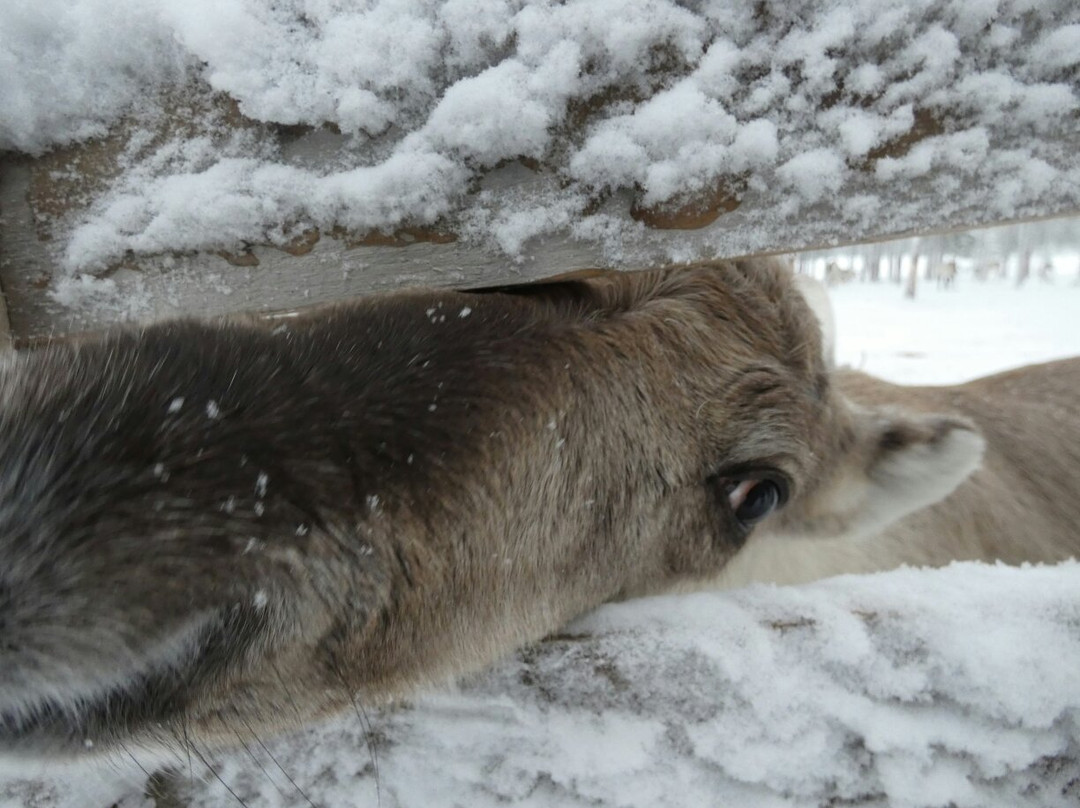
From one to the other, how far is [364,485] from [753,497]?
3.91ft

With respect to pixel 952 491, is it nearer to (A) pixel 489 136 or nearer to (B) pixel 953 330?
(A) pixel 489 136

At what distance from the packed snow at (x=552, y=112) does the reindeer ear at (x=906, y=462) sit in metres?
1.17

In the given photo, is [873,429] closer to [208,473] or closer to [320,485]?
[320,485]

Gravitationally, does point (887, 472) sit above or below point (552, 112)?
below

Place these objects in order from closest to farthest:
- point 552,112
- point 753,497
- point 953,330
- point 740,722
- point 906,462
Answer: point 552,112
point 740,722
point 753,497
point 906,462
point 953,330

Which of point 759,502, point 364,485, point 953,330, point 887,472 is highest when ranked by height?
point 364,485

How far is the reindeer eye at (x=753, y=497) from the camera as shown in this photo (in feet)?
6.72

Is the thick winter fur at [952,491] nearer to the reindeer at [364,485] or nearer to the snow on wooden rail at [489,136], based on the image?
the reindeer at [364,485]

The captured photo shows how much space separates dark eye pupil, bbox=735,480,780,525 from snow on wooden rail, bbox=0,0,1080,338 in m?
0.77

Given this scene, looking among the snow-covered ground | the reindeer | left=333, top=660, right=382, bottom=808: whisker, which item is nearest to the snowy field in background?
the reindeer

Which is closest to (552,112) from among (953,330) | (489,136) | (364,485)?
(489,136)

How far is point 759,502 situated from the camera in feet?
6.85

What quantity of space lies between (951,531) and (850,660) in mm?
2111

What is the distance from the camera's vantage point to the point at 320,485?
1286 mm
